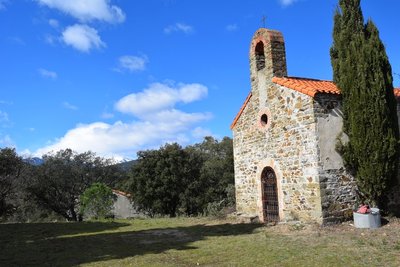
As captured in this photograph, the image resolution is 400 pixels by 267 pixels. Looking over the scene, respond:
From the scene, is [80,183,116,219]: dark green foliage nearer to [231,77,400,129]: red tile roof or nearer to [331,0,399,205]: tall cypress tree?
[231,77,400,129]: red tile roof

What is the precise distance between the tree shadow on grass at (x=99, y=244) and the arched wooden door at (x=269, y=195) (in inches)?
42.9

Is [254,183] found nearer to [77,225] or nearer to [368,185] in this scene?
[368,185]

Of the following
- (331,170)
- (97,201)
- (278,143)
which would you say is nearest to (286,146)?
(278,143)

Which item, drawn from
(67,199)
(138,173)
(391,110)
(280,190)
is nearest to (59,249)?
(280,190)

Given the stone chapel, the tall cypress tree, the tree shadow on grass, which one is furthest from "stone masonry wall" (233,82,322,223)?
the tree shadow on grass

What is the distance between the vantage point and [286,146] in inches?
525

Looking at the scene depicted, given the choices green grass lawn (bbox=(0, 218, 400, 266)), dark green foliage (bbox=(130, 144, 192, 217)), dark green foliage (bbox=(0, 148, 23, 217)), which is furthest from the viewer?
dark green foliage (bbox=(130, 144, 192, 217))

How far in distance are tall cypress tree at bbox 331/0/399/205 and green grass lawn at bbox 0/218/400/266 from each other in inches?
63.4

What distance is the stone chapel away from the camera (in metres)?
12.0

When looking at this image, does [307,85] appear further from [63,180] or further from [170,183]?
[63,180]

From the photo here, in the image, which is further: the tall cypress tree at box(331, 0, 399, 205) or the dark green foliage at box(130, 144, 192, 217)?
the dark green foliage at box(130, 144, 192, 217)

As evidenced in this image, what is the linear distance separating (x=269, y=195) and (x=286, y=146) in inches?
90.6

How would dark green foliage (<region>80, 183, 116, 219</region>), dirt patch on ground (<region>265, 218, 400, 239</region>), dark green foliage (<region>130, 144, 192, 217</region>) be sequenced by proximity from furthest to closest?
dark green foliage (<region>130, 144, 192, 217</region>) < dark green foliage (<region>80, 183, 116, 219</region>) < dirt patch on ground (<region>265, 218, 400, 239</region>)

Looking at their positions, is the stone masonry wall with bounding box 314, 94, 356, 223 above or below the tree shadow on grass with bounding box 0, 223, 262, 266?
above
